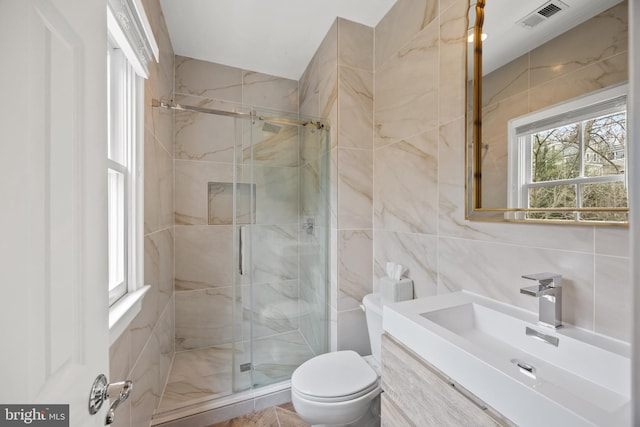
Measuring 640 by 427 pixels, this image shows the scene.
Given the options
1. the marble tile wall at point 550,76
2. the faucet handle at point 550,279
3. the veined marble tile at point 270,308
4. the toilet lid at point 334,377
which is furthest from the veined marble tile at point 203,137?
the faucet handle at point 550,279

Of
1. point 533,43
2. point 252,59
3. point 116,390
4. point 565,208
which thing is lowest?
point 116,390

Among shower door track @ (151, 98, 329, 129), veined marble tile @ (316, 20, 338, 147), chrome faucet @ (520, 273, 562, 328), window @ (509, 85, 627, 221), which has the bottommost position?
chrome faucet @ (520, 273, 562, 328)

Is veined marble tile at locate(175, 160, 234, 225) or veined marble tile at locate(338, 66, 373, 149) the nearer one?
veined marble tile at locate(338, 66, 373, 149)

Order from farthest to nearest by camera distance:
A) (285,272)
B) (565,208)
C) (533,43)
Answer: (285,272) → (533,43) → (565,208)

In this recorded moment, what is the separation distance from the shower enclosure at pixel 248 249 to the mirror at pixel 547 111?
0.99 meters

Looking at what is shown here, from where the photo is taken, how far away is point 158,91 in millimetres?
1592

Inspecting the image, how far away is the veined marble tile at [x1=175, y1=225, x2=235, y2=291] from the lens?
86.0 inches

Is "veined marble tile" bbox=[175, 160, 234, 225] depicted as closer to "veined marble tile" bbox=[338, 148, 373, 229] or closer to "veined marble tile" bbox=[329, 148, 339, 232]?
"veined marble tile" bbox=[329, 148, 339, 232]

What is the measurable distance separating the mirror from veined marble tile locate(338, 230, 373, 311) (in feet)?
2.46

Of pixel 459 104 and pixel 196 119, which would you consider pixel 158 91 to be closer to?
pixel 196 119

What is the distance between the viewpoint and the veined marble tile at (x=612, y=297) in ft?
2.33

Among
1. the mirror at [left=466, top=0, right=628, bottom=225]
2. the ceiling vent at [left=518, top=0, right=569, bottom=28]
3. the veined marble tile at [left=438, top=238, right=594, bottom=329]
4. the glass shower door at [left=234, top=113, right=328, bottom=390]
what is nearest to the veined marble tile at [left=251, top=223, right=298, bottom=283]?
the glass shower door at [left=234, top=113, right=328, bottom=390]

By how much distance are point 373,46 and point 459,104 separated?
0.95 meters

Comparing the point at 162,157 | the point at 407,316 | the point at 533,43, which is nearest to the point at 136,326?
the point at 162,157
